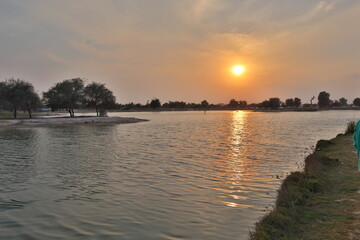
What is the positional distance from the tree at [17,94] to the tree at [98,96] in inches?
916

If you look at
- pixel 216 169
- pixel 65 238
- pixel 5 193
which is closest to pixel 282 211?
pixel 65 238

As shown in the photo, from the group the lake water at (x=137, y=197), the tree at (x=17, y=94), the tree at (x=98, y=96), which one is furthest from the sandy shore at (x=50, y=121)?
the lake water at (x=137, y=197)

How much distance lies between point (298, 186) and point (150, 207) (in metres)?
7.06

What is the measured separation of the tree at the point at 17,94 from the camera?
81.1m

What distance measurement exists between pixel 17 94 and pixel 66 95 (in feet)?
58.4

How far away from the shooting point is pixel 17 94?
80.8 metres

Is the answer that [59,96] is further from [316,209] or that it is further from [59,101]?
[316,209]

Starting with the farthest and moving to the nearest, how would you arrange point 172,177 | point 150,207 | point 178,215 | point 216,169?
point 216,169 < point 172,177 < point 150,207 < point 178,215

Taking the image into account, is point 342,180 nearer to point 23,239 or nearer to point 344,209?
point 344,209

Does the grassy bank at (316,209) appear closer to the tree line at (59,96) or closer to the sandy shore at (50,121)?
the sandy shore at (50,121)

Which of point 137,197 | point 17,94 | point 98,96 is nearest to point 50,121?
point 17,94

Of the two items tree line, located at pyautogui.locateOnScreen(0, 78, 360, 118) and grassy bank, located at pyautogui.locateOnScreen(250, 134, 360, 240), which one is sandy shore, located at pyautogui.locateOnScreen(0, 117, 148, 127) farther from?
grassy bank, located at pyautogui.locateOnScreen(250, 134, 360, 240)

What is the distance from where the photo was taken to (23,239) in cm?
830

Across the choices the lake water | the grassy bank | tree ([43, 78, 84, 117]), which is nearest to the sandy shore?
tree ([43, 78, 84, 117])
